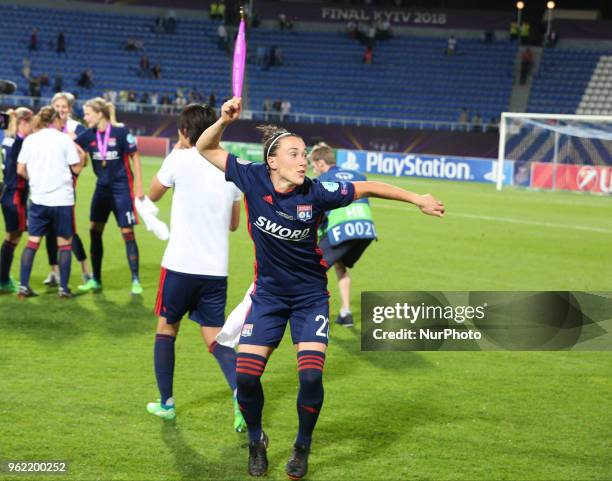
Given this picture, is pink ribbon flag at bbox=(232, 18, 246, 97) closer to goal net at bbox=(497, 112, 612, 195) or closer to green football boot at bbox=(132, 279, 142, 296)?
green football boot at bbox=(132, 279, 142, 296)

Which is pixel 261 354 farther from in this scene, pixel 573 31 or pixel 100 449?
pixel 573 31

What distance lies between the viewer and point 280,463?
555 cm

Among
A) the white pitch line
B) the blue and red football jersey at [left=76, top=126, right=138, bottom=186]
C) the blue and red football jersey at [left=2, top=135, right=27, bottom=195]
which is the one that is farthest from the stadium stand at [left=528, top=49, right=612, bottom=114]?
the blue and red football jersey at [left=2, top=135, right=27, bottom=195]

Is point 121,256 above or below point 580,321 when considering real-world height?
below

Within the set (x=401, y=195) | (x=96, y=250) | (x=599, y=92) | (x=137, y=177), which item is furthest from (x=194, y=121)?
(x=599, y=92)

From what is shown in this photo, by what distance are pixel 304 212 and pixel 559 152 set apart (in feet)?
81.8

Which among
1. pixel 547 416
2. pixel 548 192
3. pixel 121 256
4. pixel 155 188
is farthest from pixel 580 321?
pixel 548 192

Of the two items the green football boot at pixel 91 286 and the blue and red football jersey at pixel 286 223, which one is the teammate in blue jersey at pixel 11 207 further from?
the blue and red football jersey at pixel 286 223

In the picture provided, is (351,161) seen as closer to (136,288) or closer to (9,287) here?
(136,288)

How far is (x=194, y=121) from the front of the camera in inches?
236

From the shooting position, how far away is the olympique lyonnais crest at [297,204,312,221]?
17.2ft

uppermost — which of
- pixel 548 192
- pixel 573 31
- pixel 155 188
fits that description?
pixel 573 31

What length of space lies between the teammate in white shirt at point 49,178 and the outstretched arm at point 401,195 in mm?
5489

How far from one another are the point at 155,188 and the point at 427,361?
3342 mm
